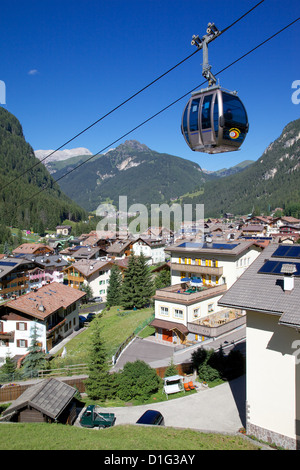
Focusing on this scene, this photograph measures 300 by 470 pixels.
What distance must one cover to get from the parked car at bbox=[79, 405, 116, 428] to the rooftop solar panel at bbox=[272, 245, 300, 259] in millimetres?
9596

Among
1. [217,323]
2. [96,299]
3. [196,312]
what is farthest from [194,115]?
[96,299]

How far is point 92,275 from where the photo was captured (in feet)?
165

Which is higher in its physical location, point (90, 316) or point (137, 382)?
point (137, 382)

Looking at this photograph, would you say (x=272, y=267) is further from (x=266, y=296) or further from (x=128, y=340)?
(x=128, y=340)

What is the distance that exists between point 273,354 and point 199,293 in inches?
617

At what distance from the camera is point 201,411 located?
48.6 ft

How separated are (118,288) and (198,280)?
1548 centimetres

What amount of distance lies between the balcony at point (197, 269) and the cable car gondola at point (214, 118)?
22.9 metres

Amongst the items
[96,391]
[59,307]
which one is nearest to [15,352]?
[59,307]

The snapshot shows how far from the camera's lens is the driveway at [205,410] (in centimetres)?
1352

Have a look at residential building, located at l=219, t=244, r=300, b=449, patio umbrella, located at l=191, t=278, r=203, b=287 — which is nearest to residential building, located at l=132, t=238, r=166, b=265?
patio umbrella, located at l=191, t=278, r=203, b=287

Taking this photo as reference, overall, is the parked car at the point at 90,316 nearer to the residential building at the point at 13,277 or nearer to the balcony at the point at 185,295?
the residential building at the point at 13,277

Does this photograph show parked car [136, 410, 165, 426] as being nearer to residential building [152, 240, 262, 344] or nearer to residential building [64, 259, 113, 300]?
residential building [152, 240, 262, 344]
